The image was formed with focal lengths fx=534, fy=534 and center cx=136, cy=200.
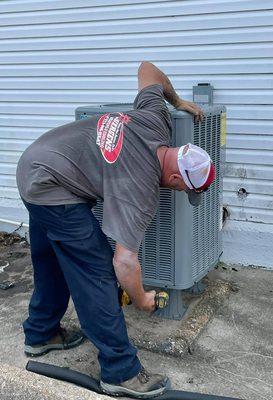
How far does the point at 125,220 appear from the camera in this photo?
291 centimetres

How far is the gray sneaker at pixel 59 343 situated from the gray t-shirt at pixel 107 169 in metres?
1.12

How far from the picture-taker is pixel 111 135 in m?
3.08

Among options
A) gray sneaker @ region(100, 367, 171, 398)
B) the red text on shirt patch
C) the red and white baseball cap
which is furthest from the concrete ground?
the red text on shirt patch

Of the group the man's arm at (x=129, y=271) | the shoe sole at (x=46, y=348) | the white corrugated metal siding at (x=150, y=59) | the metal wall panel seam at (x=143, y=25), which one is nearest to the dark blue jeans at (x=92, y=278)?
the man's arm at (x=129, y=271)

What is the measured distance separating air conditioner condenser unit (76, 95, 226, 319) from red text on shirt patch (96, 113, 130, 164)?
1.72 feet

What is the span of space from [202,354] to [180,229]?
866mm

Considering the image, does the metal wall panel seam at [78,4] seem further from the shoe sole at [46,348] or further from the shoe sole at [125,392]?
the shoe sole at [125,392]

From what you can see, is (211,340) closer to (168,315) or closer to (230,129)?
(168,315)

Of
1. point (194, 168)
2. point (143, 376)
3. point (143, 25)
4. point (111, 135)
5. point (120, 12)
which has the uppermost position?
point (120, 12)

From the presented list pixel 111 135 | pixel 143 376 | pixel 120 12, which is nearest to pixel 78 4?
pixel 120 12

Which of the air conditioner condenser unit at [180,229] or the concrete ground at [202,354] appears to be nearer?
the concrete ground at [202,354]

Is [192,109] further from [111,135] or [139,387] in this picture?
[139,387]

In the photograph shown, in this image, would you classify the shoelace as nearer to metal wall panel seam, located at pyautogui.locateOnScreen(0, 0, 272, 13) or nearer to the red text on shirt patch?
the red text on shirt patch

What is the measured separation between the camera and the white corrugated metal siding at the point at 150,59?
15.0ft
